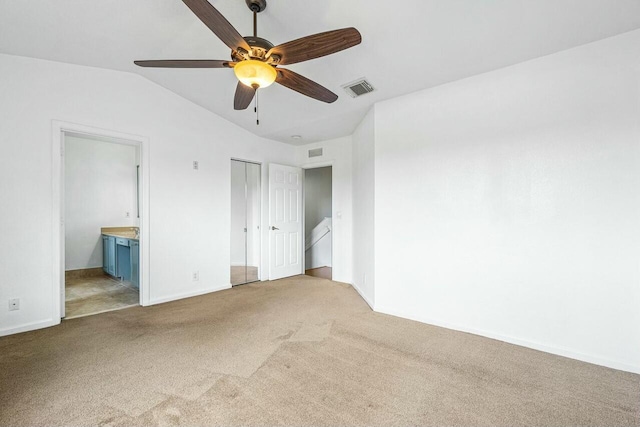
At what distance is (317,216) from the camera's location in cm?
687

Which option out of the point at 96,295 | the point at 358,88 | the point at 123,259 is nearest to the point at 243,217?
the point at 123,259

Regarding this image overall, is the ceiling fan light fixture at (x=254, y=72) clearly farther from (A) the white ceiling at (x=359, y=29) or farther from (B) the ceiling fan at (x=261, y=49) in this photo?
(A) the white ceiling at (x=359, y=29)

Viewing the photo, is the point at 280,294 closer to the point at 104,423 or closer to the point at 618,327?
the point at 104,423

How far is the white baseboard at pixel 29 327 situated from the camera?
270 centimetres

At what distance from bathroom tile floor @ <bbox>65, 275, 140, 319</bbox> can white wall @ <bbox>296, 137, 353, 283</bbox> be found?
300 cm

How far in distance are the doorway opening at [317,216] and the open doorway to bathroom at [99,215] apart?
3357 mm

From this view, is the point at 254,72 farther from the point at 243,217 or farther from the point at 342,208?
the point at 243,217

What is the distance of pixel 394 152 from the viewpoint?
3301 mm

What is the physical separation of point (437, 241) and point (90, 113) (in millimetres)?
4122

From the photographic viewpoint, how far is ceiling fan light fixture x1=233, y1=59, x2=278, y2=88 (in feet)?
5.88

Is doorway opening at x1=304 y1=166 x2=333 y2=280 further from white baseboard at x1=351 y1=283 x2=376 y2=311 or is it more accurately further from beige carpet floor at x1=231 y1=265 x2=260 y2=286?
white baseboard at x1=351 y1=283 x2=376 y2=311

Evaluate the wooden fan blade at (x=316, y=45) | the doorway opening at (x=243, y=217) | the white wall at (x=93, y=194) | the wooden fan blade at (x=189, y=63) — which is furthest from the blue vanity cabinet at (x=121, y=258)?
the wooden fan blade at (x=316, y=45)

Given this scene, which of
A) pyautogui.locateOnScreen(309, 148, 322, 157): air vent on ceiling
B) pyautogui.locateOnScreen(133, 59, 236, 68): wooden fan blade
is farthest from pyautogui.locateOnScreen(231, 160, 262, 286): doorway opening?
pyautogui.locateOnScreen(133, 59, 236, 68): wooden fan blade

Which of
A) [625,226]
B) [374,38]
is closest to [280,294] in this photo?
[374,38]
